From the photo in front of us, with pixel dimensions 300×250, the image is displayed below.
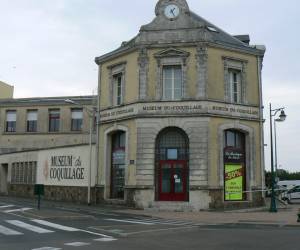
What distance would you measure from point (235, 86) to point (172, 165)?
20.1 ft

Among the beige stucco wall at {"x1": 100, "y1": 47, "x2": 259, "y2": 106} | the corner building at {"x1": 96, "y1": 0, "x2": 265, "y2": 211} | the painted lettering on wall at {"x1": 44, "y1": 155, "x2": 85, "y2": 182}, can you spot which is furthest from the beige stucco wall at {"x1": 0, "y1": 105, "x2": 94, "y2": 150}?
the corner building at {"x1": 96, "y1": 0, "x2": 265, "y2": 211}

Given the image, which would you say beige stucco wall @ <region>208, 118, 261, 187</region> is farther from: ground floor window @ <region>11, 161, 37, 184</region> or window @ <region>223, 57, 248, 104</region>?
ground floor window @ <region>11, 161, 37, 184</region>

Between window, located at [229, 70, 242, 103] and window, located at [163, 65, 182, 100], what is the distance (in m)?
3.20

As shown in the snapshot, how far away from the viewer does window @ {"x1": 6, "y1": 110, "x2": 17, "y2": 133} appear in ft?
168

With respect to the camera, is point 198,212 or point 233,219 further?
point 198,212

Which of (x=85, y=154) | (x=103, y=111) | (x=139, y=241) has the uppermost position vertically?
(x=103, y=111)

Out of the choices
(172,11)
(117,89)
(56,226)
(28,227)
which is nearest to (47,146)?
(117,89)

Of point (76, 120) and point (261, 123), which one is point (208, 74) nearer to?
point (261, 123)

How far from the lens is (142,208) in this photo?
2572cm

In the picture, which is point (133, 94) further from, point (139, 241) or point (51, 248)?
point (51, 248)

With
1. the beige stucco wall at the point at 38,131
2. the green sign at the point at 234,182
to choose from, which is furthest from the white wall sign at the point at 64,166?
→ the beige stucco wall at the point at 38,131

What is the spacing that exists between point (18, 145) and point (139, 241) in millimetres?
39532

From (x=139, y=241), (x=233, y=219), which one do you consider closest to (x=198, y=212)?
(x=233, y=219)

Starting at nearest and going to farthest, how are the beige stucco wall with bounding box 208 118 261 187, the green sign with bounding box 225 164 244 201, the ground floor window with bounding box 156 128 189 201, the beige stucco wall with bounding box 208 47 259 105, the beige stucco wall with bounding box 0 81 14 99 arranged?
the beige stucco wall with bounding box 208 118 261 187 → the ground floor window with bounding box 156 128 189 201 → the beige stucco wall with bounding box 208 47 259 105 → the green sign with bounding box 225 164 244 201 → the beige stucco wall with bounding box 0 81 14 99
